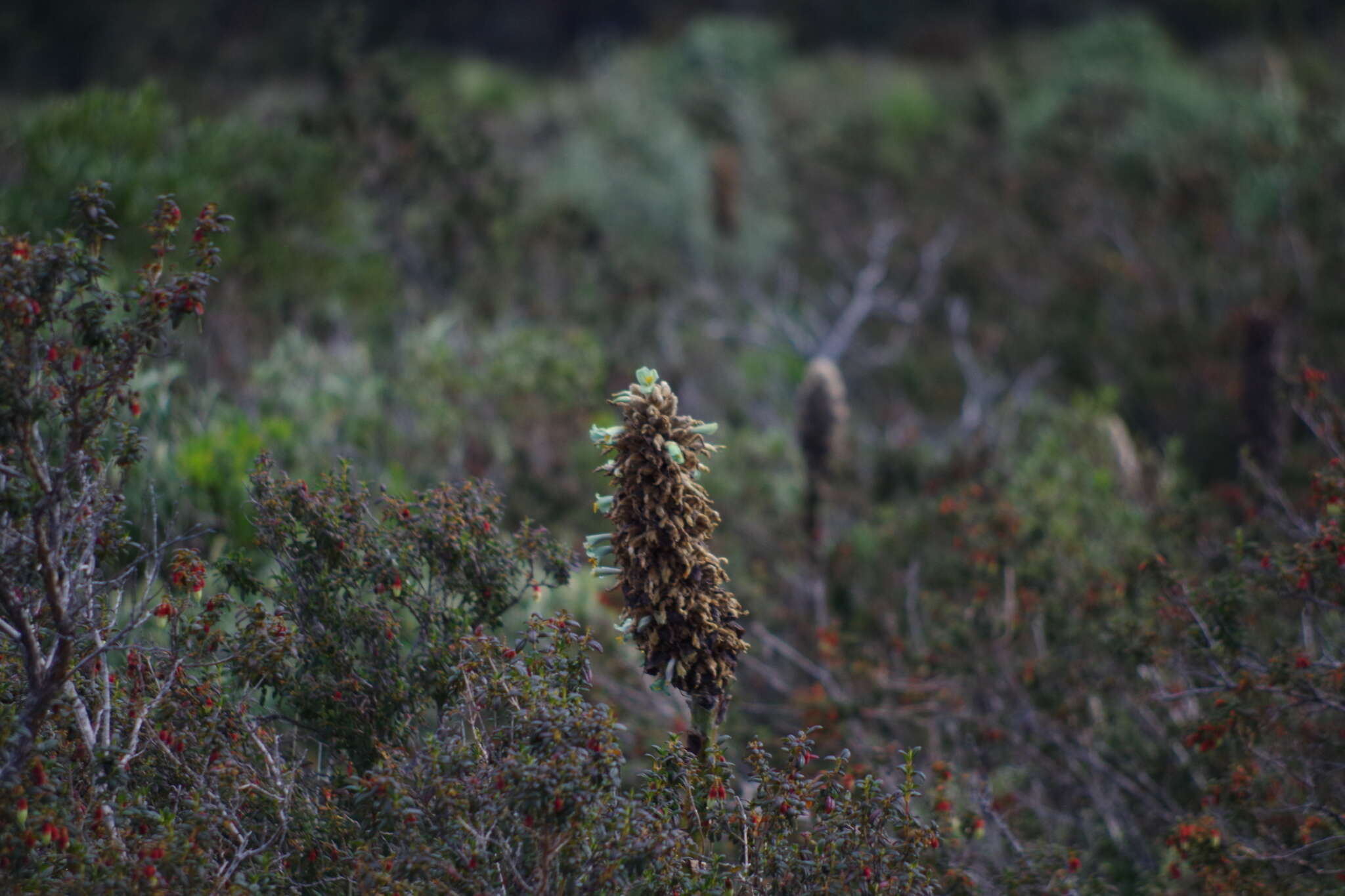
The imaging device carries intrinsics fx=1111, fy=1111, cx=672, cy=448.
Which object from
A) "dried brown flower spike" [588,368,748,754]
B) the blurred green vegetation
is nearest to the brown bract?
"dried brown flower spike" [588,368,748,754]

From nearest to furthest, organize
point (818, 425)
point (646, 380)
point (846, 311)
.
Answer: point (646, 380)
point (818, 425)
point (846, 311)

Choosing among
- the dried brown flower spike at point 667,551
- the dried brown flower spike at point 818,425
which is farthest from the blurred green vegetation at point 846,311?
the dried brown flower spike at point 667,551

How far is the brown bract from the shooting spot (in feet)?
15.1

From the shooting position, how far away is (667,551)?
15.4 ft

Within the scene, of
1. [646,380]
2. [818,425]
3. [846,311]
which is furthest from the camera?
[846,311]

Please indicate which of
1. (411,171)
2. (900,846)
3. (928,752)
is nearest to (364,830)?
(900,846)

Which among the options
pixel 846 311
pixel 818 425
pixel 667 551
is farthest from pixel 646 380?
pixel 846 311

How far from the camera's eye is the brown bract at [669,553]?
4.60m

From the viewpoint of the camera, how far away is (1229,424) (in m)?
14.3

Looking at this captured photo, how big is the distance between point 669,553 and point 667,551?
14mm

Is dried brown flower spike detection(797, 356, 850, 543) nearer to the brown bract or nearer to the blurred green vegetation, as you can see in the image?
the blurred green vegetation

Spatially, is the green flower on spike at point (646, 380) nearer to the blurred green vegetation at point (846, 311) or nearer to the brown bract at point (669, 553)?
the brown bract at point (669, 553)

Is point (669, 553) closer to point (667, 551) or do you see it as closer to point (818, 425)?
point (667, 551)

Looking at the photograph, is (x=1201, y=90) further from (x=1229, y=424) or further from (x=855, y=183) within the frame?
(x=1229, y=424)
